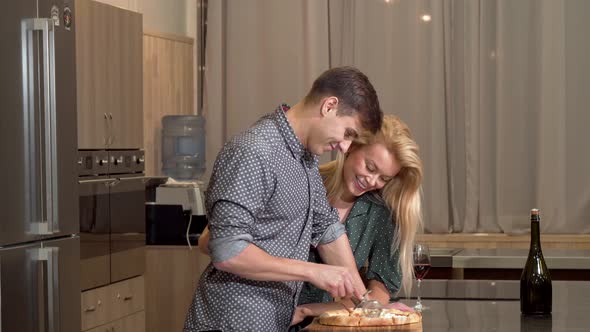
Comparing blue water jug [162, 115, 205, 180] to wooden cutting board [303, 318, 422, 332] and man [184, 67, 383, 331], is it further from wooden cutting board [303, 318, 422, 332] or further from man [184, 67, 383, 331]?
wooden cutting board [303, 318, 422, 332]

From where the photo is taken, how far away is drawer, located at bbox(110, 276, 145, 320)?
16.5 feet

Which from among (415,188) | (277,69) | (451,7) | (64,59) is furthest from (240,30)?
(415,188)

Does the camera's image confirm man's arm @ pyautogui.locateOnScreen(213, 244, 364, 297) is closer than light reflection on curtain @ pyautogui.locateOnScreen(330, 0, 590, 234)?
Yes

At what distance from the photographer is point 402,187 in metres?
2.98

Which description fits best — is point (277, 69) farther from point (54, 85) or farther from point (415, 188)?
point (415, 188)

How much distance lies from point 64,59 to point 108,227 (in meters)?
1.08

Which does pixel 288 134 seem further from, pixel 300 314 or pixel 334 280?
pixel 300 314

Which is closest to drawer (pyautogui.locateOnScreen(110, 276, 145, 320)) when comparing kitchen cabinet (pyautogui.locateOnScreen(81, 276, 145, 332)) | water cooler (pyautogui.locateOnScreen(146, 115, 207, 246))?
kitchen cabinet (pyautogui.locateOnScreen(81, 276, 145, 332))

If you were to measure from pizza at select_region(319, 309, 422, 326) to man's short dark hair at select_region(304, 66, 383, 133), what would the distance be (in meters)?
0.44

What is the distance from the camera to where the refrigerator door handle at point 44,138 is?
3.76 metres

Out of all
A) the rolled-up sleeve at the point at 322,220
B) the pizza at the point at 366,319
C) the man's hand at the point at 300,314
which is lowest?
the man's hand at the point at 300,314

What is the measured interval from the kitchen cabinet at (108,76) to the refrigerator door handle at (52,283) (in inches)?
34.5

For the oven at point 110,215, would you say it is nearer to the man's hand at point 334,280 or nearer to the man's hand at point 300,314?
the man's hand at point 300,314

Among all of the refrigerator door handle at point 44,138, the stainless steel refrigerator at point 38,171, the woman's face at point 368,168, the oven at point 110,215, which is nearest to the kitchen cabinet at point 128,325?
the oven at point 110,215
